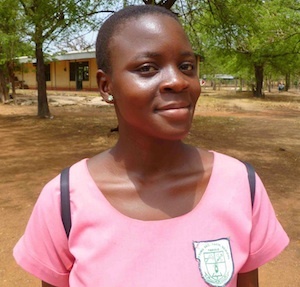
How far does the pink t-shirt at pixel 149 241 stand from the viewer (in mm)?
1011

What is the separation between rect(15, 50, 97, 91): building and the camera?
28.5 meters

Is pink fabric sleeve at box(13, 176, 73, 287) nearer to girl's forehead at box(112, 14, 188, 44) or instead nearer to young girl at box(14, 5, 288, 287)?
young girl at box(14, 5, 288, 287)

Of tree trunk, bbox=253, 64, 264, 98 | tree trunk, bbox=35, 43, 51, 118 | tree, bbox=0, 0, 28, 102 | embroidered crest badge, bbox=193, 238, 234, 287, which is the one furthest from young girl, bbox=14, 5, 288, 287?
tree trunk, bbox=253, 64, 264, 98

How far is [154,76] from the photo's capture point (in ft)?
3.44

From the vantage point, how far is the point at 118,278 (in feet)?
3.29

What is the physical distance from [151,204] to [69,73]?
104ft

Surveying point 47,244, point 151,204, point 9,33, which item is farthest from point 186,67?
point 9,33

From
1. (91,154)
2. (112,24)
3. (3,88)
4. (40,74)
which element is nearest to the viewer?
(112,24)

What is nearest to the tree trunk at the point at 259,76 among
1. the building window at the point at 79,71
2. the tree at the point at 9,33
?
the building window at the point at 79,71

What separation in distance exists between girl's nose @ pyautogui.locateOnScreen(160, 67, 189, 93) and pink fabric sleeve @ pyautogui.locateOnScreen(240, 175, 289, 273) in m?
0.38

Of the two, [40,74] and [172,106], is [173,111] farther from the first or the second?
[40,74]

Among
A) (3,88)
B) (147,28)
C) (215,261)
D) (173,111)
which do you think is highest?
(147,28)

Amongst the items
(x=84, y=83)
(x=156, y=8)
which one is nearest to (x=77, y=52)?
(x=84, y=83)

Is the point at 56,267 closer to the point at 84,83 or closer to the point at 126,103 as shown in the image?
the point at 126,103
